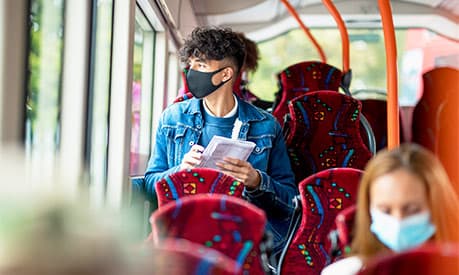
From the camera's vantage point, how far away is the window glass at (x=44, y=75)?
1038 millimetres

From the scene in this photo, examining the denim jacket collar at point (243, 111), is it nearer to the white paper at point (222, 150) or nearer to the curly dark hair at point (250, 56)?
the white paper at point (222, 150)

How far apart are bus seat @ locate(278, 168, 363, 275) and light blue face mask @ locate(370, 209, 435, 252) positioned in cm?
25

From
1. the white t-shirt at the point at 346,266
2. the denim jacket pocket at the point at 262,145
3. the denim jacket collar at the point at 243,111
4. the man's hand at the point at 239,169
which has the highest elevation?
the denim jacket collar at the point at 243,111

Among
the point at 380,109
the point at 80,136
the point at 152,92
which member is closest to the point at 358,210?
the point at 80,136

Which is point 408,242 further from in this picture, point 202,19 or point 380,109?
point 380,109

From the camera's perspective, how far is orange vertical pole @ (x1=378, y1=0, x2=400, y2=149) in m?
0.95

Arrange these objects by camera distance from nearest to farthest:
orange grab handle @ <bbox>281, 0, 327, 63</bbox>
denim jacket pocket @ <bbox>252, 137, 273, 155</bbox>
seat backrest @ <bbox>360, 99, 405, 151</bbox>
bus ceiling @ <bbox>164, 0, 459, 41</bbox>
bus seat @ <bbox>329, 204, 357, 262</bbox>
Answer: bus seat @ <bbox>329, 204, 357, 262</bbox> → denim jacket pocket @ <bbox>252, 137, 273, 155</bbox> → seat backrest @ <bbox>360, 99, 405, 151</bbox> → bus ceiling @ <bbox>164, 0, 459, 41</bbox> → orange grab handle @ <bbox>281, 0, 327, 63</bbox>

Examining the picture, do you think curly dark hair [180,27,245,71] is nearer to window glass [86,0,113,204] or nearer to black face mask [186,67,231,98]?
black face mask [186,67,231,98]

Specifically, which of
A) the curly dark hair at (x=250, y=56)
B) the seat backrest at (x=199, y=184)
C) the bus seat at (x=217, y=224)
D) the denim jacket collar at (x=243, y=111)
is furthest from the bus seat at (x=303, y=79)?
the bus seat at (x=217, y=224)

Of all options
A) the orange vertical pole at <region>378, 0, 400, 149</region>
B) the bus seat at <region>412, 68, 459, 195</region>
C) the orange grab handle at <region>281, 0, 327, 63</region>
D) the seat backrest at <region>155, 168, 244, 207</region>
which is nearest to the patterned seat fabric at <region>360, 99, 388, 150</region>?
the bus seat at <region>412, 68, 459, 195</region>

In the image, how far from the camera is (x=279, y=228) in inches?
52.2

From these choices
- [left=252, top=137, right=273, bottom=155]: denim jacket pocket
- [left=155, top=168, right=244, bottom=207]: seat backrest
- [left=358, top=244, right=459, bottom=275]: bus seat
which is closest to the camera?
[left=358, top=244, right=459, bottom=275]: bus seat

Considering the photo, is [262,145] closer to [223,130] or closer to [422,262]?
[223,130]

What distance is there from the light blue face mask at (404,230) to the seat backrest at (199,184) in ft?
1.12
